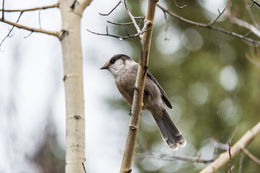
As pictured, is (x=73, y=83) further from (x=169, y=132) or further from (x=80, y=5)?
(x=169, y=132)

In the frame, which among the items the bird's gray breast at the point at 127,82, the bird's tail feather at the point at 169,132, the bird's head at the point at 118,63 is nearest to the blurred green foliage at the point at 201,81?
the bird's tail feather at the point at 169,132

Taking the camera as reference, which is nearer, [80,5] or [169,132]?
[80,5]

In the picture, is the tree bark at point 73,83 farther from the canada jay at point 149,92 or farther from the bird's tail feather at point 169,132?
the bird's tail feather at point 169,132

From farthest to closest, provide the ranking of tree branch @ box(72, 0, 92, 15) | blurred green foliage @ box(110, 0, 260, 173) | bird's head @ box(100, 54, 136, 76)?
blurred green foliage @ box(110, 0, 260, 173) < bird's head @ box(100, 54, 136, 76) < tree branch @ box(72, 0, 92, 15)

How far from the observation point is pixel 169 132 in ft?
15.7

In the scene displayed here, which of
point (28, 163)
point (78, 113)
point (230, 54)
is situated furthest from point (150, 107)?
point (230, 54)

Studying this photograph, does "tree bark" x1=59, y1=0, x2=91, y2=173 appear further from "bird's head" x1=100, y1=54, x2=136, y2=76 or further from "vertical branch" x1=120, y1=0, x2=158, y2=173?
"bird's head" x1=100, y1=54, x2=136, y2=76

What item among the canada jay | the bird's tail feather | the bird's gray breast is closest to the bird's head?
the canada jay

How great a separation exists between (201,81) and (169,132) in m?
1.82

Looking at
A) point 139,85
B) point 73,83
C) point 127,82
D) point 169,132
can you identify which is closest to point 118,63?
point 127,82

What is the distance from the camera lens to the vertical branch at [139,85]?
282cm

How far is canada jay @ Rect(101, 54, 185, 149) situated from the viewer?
4.36m

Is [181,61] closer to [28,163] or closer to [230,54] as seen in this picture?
[230,54]

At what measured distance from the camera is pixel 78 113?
310 cm
